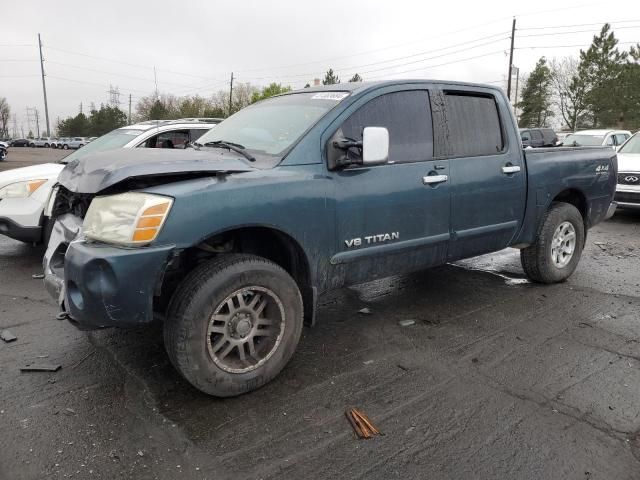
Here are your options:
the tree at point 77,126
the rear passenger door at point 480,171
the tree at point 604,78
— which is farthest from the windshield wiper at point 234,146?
the tree at point 77,126

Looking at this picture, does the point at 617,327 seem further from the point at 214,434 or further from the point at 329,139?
the point at 214,434

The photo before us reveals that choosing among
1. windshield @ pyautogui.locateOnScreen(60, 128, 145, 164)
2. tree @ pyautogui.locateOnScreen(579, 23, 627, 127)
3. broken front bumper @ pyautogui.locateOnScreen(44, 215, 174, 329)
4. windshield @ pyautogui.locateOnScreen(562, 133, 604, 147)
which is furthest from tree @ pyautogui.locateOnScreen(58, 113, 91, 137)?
broken front bumper @ pyautogui.locateOnScreen(44, 215, 174, 329)

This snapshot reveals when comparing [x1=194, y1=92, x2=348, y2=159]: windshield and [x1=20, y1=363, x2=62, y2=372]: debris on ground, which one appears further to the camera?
[x1=194, y1=92, x2=348, y2=159]: windshield

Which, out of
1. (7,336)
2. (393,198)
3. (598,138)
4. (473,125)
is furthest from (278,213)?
(598,138)

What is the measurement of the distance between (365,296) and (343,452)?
2.54m

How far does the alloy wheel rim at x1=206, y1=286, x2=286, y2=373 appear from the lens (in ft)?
9.56

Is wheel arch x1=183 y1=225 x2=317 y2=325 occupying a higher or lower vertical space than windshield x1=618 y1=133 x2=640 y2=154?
lower

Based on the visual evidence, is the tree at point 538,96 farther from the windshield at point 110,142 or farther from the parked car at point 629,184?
the windshield at point 110,142

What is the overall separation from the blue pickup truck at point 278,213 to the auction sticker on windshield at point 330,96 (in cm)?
2

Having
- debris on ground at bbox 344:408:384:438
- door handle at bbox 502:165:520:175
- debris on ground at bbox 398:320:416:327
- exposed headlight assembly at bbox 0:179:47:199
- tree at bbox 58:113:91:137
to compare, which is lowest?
debris on ground at bbox 344:408:384:438

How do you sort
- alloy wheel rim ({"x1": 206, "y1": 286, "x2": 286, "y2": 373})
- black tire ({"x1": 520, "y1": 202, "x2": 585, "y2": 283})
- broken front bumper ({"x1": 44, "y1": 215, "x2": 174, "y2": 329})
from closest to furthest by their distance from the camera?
1. broken front bumper ({"x1": 44, "y1": 215, "x2": 174, "y2": 329})
2. alloy wheel rim ({"x1": 206, "y1": 286, "x2": 286, "y2": 373})
3. black tire ({"x1": 520, "y1": 202, "x2": 585, "y2": 283})

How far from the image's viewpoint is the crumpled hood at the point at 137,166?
109 inches

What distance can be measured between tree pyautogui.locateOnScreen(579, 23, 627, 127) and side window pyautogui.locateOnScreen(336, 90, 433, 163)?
5024 centimetres

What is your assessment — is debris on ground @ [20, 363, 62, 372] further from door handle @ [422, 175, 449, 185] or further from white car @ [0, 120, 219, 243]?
door handle @ [422, 175, 449, 185]
